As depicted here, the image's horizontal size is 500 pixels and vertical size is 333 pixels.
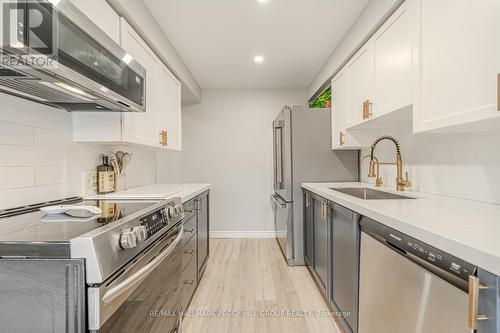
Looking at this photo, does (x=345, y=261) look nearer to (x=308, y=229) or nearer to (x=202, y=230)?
(x=308, y=229)

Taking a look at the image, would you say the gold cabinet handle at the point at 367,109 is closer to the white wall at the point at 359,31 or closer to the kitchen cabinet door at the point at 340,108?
the kitchen cabinet door at the point at 340,108

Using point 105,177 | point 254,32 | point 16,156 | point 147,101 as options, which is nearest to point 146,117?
point 147,101

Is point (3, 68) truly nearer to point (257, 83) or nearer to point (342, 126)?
point (342, 126)

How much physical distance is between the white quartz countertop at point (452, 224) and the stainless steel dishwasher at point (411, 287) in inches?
1.4

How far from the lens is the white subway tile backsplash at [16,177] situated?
117 cm

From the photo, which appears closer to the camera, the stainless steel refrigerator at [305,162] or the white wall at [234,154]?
the stainless steel refrigerator at [305,162]

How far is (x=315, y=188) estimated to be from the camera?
92.5 inches

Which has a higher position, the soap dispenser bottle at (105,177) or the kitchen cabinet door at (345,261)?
the soap dispenser bottle at (105,177)

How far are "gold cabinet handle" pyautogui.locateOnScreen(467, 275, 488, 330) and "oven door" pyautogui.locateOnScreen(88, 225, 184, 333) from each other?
101cm

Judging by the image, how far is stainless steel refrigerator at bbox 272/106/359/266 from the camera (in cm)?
290

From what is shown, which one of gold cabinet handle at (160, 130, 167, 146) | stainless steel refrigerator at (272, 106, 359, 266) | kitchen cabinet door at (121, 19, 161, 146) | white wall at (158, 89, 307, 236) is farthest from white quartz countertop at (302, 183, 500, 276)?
white wall at (158, 89, 307, 236)

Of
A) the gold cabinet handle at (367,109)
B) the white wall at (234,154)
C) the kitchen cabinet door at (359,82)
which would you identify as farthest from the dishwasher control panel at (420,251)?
the white wall at (234,154)

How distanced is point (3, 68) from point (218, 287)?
7.21ft

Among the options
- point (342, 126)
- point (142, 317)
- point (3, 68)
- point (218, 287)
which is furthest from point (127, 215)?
point (342, 126)
